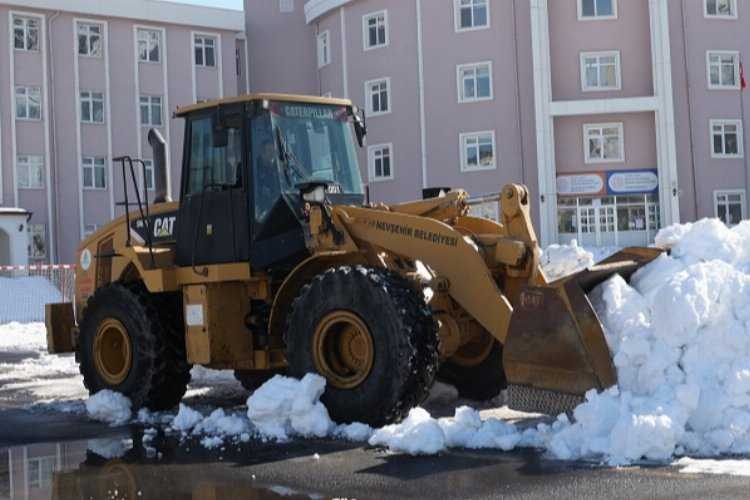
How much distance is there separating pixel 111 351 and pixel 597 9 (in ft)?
114

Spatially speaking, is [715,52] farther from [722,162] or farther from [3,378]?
[3,378]

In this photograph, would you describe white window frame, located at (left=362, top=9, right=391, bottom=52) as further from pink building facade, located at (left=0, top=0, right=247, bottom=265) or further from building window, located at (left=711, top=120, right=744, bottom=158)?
building window, located at (left=711, top=120, right=744, bottom=158)

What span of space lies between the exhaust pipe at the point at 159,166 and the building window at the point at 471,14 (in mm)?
32272

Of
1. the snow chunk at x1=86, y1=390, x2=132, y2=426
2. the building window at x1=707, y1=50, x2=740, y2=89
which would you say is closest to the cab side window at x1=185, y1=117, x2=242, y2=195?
the snow chunk at x1=86, y1=390, x2=132, y2=426

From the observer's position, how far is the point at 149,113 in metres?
47.5

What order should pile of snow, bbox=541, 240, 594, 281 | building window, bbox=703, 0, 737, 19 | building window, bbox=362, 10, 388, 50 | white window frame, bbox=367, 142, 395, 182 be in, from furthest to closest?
1. building window, bbox=362, 10, 388, 50
2. white window frame, bbox=367, 142, 395, 182
3. building window, bbox=703, 0, 737, 19
4. pile of snow, bbox=541, 240, 594, 281

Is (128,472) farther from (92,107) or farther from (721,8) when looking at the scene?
(721,8)

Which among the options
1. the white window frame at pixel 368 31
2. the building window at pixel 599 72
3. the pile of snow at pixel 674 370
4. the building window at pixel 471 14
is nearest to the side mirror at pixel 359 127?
the pile of snow at pixel 674 370

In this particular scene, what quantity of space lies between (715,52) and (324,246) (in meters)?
37.8

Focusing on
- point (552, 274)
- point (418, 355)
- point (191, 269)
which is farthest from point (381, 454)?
point (191, 269)

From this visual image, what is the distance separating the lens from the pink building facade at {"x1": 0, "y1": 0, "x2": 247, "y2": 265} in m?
44.0

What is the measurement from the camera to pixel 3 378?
53.2 ft

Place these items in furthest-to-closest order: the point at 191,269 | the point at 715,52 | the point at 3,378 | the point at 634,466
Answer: the point at 715,52
the point at 3,378
the point at 191,269
the point at 634,466

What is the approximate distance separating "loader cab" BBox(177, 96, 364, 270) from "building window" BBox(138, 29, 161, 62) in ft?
124
